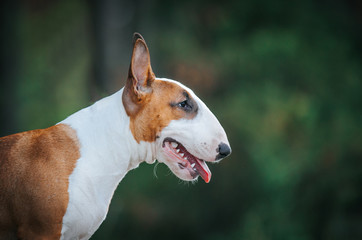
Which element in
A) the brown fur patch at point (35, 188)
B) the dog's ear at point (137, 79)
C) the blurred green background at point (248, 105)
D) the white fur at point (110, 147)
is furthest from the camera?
the blurred green background at point (248, 105)

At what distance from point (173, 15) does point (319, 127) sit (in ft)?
15.0

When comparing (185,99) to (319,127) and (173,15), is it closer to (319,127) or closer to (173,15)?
(319,127)

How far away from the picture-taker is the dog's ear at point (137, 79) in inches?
114

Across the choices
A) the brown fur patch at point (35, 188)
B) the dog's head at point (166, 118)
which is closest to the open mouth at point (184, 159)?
the dog's head at point (166, 118)

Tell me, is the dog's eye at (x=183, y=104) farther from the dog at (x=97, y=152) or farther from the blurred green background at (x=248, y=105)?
the blurred green background at (x=248, y=105)

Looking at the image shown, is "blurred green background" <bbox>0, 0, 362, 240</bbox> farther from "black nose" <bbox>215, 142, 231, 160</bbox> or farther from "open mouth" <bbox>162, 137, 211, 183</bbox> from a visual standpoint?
"black nose" <bbox>215, 142, 231, 160</bbox>

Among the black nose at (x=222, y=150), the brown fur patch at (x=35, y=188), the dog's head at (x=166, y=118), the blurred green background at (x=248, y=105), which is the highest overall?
the dog's head at (x=166, y=118)

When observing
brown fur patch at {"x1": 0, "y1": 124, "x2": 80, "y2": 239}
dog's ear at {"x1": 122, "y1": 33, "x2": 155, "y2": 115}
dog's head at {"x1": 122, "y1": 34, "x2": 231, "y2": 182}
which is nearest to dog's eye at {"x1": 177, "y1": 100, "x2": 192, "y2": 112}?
dog's head at {"x1": 122, "y1": 34, "x2": 231, "y2": 182}

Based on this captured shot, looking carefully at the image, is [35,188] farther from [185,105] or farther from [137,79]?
[185,105]

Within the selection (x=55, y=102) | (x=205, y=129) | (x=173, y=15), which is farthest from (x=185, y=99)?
(x=55, y=102)

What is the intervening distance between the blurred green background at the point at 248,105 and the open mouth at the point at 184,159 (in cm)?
454

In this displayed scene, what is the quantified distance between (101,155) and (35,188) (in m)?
0.49

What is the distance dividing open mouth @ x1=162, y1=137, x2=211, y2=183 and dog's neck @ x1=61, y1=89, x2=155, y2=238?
134 mm

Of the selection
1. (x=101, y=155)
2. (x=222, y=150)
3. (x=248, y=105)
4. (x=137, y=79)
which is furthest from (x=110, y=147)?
(x=248, y=105)
